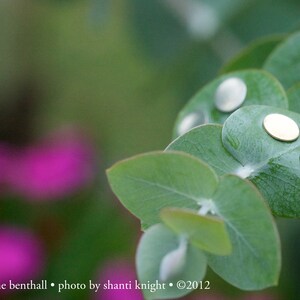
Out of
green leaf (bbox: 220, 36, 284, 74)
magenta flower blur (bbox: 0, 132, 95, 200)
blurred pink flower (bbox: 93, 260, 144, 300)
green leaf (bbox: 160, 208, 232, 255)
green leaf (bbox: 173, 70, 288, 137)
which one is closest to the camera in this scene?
green leaf (bbox: 160, 208, 232, 255)

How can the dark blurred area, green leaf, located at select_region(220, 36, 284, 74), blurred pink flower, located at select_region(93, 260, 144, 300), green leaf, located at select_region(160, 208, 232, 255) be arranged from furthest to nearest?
blurred pink flower, located at select_region(93, 260, 144, 300), the dark blurred area, green leaf, located at select_region(220, 36, 284, 74), green leaf, located at select_region(160, 208, 232, 255)

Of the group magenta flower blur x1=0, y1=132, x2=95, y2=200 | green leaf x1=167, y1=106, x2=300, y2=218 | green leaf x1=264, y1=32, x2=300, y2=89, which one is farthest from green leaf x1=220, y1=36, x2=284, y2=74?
magenta flower blur x1=0, y1=132, x2=95, y2=200

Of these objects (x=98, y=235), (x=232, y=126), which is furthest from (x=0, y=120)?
(x=232, y=126)

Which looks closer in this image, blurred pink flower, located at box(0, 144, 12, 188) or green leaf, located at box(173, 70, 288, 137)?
green leaf, located at box(173, 70, 288, 137)

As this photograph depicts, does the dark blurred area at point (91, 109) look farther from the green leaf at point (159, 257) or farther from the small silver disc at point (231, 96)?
the green leaf at point (159, 257)

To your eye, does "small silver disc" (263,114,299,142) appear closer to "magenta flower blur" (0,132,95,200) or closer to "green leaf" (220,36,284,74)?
"green leaf" (220,36,284,74)

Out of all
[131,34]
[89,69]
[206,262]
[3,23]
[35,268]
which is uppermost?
[3,23]

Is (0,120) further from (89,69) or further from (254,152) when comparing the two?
(254,152)

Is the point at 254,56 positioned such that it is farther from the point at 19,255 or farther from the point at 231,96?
the point at 19,255
